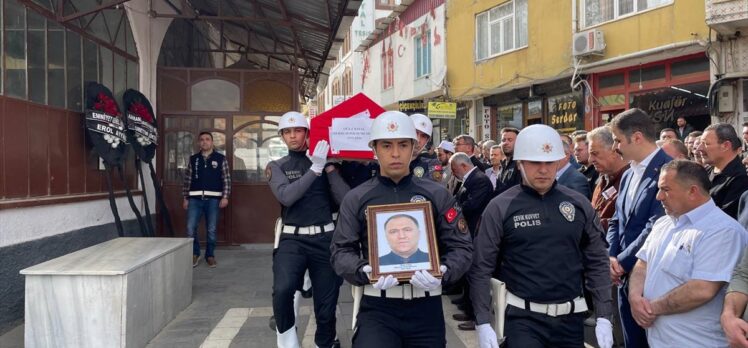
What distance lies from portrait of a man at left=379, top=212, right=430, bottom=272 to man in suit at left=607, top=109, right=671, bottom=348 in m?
1.67

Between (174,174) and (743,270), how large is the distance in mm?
9136

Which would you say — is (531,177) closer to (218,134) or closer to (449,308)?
(449,308)

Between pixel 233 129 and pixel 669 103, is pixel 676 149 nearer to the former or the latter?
pixel 233 129

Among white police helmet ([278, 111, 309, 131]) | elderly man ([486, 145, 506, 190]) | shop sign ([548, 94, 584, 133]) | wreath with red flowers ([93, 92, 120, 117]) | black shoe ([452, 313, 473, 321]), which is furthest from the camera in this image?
shop sign ([548, 94, 584, 133])

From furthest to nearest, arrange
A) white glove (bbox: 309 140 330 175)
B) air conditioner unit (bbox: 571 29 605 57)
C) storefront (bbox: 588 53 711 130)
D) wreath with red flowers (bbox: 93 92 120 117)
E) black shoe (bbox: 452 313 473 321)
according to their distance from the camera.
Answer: air conditioner unit (bbox: 571 29 605 57)
storefront (bbox: 588 53 711 130)
wreath with red flowers (bbox: 93 92 120 117)
black shoe (bbox: 452 313 473 321)
white glove (bbox: 309 140 330 175)

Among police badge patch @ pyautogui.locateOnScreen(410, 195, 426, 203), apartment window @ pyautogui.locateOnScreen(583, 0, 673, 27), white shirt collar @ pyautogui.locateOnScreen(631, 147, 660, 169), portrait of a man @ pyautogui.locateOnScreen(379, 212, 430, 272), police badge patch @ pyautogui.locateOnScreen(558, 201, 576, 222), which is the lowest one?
portrait of a man @ pyautogui.locateOnScreen(379, 212, 430, 272)

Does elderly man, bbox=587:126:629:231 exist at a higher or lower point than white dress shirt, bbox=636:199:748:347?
higher

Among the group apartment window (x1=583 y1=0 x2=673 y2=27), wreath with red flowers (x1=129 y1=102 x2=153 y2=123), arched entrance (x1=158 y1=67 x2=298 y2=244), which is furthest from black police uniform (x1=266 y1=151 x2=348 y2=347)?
apartment window (x1=583 y1=0 x2=673 y2=27)

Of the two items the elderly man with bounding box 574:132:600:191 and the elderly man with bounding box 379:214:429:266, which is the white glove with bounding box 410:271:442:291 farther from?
the elderly man with bounding box 574:132:600:191

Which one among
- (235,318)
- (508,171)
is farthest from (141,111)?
(508,171)

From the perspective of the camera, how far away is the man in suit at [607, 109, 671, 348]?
12.6 ft

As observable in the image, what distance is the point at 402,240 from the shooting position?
121 inches

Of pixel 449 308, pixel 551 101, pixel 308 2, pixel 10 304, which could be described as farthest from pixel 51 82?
pixel 551 101

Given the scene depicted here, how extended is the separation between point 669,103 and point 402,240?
11.8 metres
